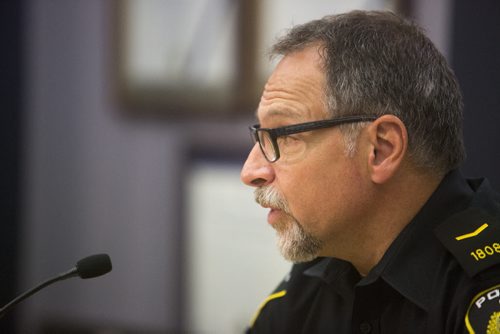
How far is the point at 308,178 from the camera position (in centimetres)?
137

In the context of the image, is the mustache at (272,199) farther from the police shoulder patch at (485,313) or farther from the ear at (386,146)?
the police shoulder patch at (485,313)

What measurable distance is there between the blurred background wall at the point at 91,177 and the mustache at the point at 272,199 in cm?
161

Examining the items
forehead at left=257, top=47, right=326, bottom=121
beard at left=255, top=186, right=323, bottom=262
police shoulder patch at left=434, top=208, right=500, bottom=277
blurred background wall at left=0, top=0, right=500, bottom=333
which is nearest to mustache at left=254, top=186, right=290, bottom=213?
beard at left=255, top=186, right=323, bottom=262

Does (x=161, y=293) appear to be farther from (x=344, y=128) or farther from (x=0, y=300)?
(x=344, y=128)

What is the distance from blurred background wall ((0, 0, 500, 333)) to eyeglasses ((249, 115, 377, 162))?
1.61 m

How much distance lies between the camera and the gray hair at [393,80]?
1340 mm

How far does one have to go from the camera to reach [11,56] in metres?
3.57

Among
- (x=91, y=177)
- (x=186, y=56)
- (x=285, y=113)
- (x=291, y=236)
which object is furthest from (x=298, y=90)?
(x=91, y=177)

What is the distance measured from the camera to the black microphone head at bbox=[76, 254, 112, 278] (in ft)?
4.27

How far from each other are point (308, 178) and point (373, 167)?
0.12 metres

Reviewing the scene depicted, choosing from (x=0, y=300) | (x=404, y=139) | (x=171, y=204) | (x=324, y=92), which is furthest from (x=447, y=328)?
(x=0, y=300)

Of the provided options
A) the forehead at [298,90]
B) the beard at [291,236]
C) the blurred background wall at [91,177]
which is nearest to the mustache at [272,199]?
the beard at [291,236]

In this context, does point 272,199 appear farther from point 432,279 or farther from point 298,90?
point 432,279

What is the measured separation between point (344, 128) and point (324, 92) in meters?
0.07
